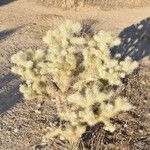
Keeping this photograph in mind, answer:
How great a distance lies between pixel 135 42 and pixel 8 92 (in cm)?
352

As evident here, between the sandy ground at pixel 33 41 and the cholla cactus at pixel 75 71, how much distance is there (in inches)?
18.8

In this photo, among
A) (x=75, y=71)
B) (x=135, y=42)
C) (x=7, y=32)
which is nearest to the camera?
(x=75, y=71)

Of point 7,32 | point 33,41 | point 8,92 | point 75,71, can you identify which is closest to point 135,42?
point 33,41

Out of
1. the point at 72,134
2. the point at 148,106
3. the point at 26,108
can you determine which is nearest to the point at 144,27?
the point at 148,106

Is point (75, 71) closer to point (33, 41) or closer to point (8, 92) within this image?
point (8, 92)

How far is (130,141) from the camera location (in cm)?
767

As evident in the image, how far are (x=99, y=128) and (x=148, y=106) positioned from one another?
3.78 feet

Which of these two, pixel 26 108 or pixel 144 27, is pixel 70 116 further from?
pixel 144 27

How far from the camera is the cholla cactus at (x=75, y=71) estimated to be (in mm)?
6809

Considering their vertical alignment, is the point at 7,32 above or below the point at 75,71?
below

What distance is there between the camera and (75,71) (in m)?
7.69

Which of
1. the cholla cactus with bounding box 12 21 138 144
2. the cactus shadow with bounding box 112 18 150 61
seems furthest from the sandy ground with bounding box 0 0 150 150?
the cholla cactus with bounding box 12 21 138 144

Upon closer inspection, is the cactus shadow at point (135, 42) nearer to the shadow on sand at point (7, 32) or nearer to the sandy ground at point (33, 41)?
the sandy ground at point (33, 41)

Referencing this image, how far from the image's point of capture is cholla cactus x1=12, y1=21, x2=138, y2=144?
681 centimetres
